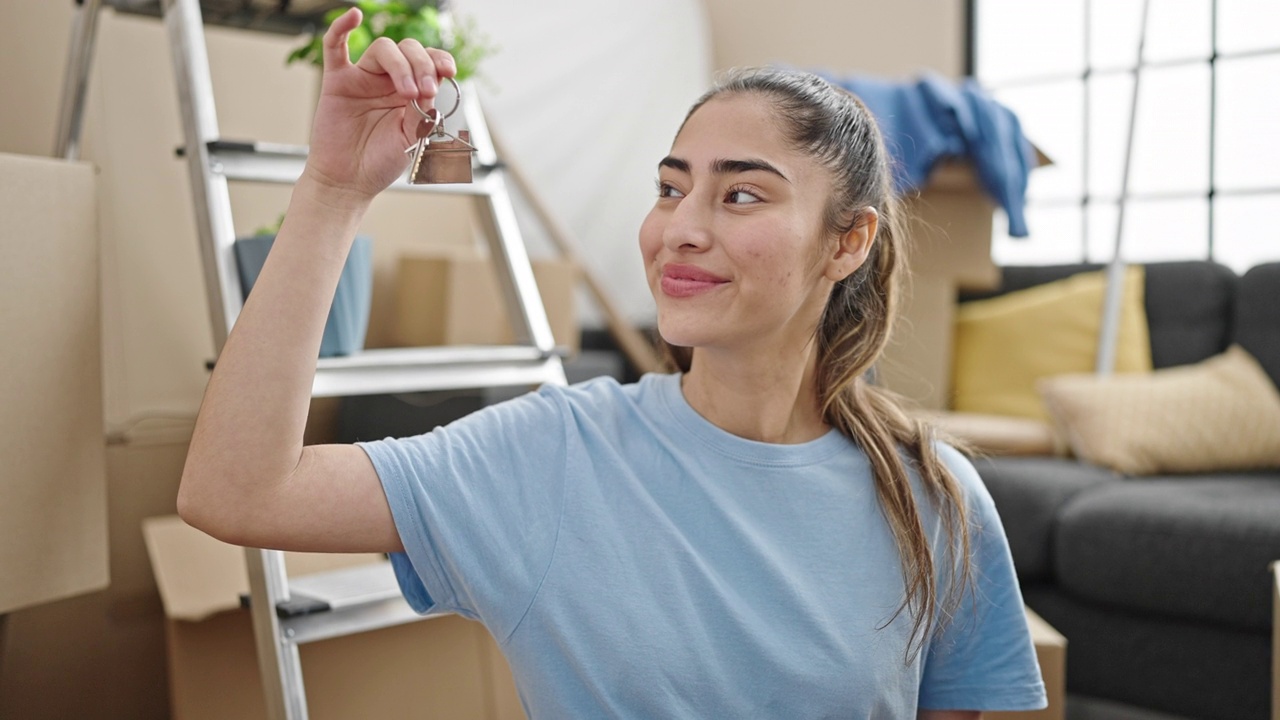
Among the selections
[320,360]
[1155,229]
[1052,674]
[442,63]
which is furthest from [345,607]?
[1155,229]

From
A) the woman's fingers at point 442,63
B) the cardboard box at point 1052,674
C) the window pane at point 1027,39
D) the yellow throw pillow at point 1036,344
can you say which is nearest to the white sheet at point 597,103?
the window pane at point 1027,39

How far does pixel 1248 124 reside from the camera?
342 cm

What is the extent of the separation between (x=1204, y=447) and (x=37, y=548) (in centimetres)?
224

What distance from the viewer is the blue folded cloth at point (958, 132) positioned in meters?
2.70

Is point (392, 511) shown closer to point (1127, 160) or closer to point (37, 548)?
point (37, 548)

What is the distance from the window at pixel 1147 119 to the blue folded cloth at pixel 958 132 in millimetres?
422

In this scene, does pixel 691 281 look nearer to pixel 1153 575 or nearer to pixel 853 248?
pixel 853 248

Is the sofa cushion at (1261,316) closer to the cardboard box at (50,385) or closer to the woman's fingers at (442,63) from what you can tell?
the woman's fingers at (442,63)

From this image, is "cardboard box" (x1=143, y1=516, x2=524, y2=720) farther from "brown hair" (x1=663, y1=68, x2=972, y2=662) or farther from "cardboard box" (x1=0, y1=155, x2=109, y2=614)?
"brown hair" (x1=663, y1=68, x2=972, y2=662)

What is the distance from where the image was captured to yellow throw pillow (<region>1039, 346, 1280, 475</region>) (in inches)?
96.2

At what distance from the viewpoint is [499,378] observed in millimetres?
1566

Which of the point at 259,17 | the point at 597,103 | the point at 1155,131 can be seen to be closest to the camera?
the point at 259,17

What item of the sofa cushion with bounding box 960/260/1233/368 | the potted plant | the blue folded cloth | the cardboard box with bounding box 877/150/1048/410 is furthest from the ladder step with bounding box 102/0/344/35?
the sofa cushion with bounding box 960/260/1233/368

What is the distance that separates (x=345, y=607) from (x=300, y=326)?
509 millimetres
